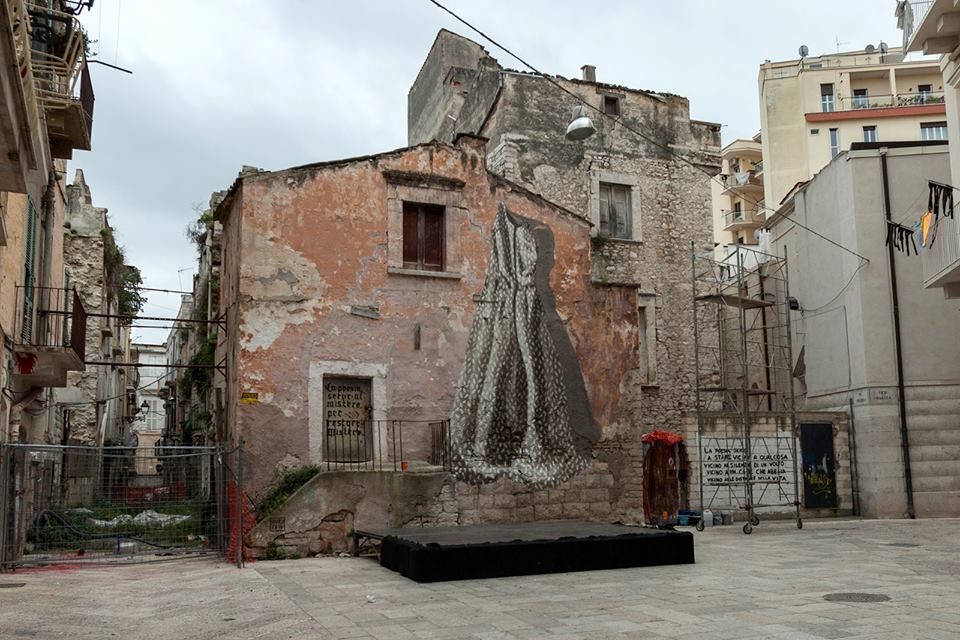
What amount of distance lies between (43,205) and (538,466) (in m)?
10.5

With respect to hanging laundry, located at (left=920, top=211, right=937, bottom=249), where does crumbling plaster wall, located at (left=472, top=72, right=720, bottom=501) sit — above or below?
above

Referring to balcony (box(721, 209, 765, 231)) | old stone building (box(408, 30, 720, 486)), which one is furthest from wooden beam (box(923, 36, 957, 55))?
balcony (box(721, 209, 765, 231))

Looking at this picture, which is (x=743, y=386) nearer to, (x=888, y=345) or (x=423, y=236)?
(x=888, y=345)

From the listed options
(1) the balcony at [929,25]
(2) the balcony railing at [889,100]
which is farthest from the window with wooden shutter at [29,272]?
(2) the balcony railing at [889,100]

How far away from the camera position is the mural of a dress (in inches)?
612

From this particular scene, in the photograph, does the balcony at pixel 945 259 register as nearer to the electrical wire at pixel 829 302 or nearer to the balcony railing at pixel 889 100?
the electrical wire at pixel 829 302

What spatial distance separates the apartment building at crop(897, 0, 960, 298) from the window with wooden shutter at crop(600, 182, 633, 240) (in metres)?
7.33

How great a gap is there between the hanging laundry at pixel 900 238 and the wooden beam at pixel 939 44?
378 centimetres

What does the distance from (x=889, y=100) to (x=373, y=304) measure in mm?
40496

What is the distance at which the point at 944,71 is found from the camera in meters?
16.5

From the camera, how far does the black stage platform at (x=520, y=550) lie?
10.4 meters

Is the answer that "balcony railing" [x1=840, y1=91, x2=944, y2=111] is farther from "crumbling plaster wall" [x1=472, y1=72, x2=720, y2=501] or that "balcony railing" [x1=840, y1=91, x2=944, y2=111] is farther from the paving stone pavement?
the paving stone pavement

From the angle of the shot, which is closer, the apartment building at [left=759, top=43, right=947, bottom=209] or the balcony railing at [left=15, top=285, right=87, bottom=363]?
the balcony railing at [left=15, top=285, right=87, bottom=363]

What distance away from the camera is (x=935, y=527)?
16.6 metres
